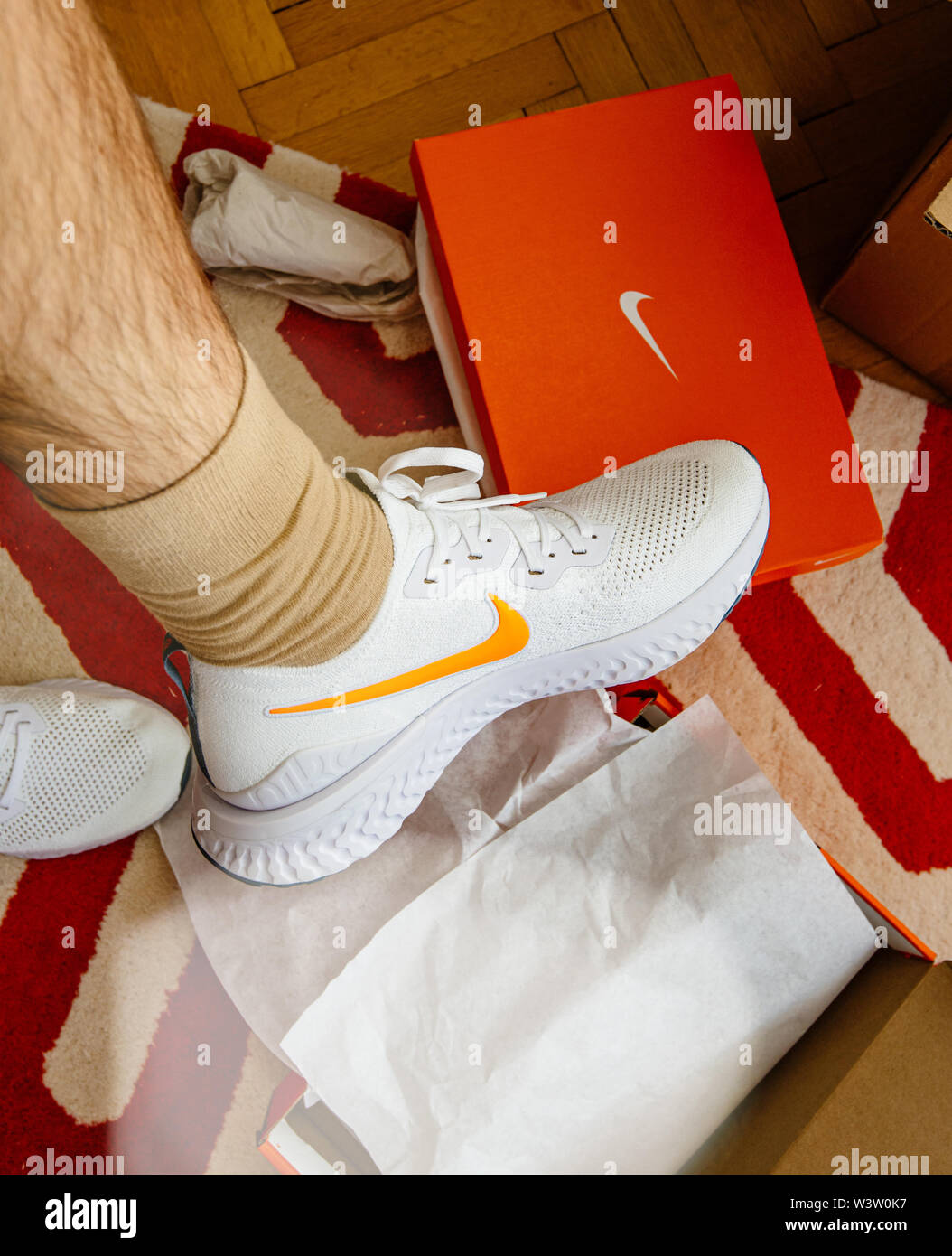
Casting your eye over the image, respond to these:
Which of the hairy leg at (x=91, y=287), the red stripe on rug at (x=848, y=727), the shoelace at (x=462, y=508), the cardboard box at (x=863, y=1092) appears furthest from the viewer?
the red stripe on rug at (x=848, y=727)

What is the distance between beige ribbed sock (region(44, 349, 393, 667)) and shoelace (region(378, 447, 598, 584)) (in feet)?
0.18

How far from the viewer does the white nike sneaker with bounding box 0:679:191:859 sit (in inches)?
A: 28.0

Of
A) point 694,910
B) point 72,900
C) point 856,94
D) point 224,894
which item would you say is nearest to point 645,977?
point 694,910

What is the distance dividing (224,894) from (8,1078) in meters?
0.29

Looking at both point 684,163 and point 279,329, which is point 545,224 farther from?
point 279,329

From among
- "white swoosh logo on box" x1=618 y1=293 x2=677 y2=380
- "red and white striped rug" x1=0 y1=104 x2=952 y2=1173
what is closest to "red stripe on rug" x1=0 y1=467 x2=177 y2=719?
"red and white striped rug" x1=0 y1=104 x2=952 y2=1173

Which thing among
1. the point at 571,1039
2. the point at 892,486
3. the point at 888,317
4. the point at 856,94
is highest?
the point at 856,94

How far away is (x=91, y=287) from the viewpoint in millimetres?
316

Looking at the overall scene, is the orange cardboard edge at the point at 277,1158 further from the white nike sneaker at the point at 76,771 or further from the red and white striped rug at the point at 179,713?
the white nike sneaker at the point at 76,771

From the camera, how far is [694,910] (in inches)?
22.9

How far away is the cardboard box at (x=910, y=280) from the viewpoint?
675 mm

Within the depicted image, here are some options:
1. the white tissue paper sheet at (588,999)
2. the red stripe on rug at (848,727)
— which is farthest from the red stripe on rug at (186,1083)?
the red stripe on rug at (848,727)

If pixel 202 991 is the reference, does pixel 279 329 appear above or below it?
above

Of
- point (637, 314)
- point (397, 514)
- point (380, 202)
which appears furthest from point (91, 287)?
point (380, 202)
